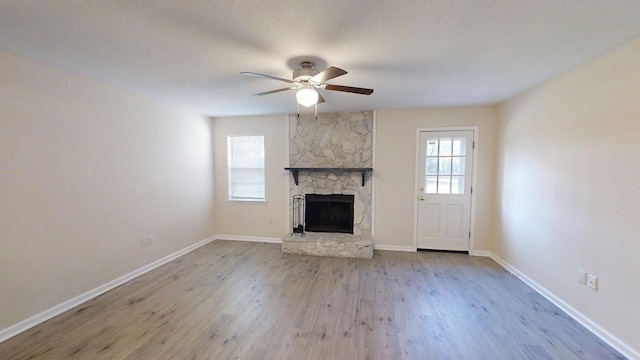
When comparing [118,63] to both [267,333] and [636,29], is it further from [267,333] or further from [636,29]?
[636,29]

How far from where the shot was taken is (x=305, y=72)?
224 centimetres

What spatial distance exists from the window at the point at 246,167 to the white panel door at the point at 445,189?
114 inches

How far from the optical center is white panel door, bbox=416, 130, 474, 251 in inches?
161

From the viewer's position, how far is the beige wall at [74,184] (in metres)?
2.19

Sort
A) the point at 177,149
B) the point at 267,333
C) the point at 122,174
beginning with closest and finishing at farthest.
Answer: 1. the point at 267,333
2. the point at 122,174
3. the point at 177,149

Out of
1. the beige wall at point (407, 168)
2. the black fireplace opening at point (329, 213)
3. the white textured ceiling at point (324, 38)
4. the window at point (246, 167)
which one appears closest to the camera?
the white textured ceiling at point (324, 38)

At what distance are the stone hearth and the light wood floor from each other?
0.49 m

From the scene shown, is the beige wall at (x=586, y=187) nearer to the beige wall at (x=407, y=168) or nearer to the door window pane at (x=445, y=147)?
the beige wall at (x=407, y=168)

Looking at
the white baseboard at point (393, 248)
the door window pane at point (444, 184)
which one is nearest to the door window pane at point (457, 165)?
the door window pane at point (444, 184)

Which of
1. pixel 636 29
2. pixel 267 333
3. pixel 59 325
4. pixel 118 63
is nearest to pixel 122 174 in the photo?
pixel 118 63

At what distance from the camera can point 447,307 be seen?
8.58ft

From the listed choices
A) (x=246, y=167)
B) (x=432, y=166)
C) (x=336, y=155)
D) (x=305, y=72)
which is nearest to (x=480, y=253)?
(x=432, y=166)

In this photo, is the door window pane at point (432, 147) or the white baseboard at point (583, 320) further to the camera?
the door window pane at point (432, 147)

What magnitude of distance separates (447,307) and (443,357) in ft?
2.57
